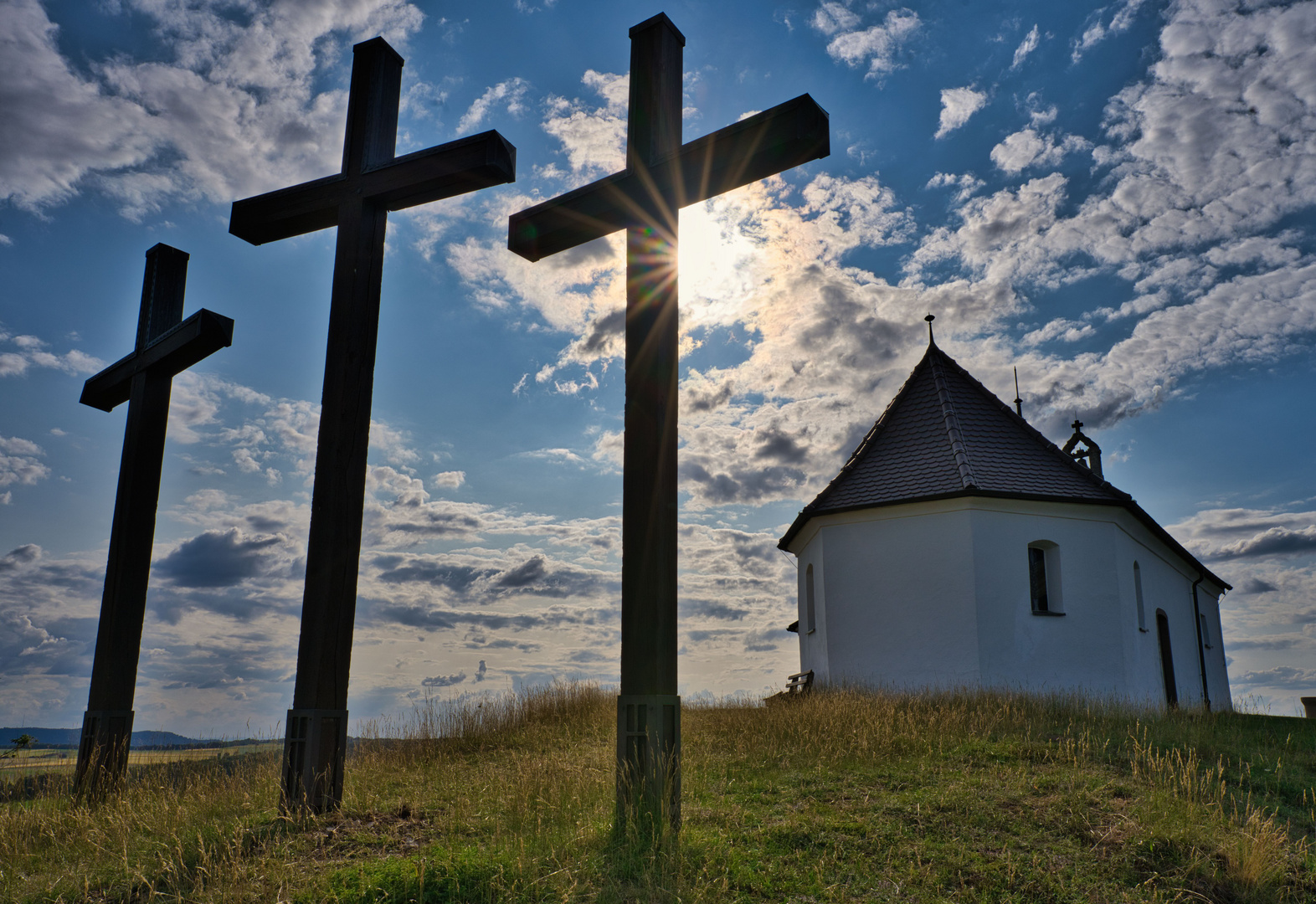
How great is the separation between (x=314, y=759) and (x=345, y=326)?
311 centimetres

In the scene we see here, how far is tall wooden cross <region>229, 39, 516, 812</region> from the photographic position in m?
5.97

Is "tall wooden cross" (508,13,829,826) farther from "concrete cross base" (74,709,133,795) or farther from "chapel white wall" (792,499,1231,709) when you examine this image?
"chapel white wall" (792,499,1231,709)

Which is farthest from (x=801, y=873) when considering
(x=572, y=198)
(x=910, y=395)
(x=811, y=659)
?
(x=910, y=395)

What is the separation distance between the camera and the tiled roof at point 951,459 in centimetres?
1730

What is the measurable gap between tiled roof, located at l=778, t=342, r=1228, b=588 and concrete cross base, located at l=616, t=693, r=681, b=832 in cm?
1224

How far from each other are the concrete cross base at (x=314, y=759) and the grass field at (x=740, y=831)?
0.61 ft

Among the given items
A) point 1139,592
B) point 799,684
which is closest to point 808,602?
point 799,684

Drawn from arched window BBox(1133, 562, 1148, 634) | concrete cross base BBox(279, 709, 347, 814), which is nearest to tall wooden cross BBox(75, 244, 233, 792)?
concrete cross base BBox(279, 709, 347, 814)

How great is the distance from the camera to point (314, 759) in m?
5.84

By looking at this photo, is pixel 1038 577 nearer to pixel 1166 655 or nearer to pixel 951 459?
pixel 951 459

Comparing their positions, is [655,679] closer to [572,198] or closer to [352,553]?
[352,553]

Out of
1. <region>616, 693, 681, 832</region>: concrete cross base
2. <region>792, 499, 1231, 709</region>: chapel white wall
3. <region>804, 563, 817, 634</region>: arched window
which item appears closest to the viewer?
<region>616, 693, 681, 832</region>: concrete cross base

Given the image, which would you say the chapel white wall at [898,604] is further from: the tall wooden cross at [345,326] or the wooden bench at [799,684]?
the tall wooden cross at [345,326]

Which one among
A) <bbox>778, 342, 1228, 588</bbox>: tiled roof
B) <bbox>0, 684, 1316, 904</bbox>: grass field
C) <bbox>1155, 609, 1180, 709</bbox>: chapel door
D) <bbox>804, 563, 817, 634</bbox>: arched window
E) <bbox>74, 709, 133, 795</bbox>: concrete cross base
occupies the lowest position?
<bbox>0, 684, 1316, 904</bbox>: grass field
